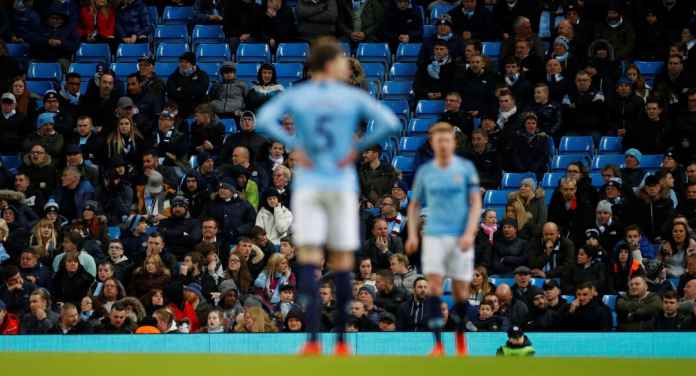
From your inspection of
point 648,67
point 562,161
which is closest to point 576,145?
point 562,161

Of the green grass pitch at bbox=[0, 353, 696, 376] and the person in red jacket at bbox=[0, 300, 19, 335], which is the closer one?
the green grass pitch at bbox=[0, 353, 696, 376]

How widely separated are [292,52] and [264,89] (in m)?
1.87

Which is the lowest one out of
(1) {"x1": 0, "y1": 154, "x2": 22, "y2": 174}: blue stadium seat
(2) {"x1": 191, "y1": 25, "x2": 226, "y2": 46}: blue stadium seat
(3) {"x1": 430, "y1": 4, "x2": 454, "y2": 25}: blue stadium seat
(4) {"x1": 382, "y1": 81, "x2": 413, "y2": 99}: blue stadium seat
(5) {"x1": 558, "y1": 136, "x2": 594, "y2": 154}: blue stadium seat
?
(1) {"x1": 0, "y1": 154, "x2": 22, "y2": 174}: blue stadium seat

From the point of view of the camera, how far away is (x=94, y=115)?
2272 cm

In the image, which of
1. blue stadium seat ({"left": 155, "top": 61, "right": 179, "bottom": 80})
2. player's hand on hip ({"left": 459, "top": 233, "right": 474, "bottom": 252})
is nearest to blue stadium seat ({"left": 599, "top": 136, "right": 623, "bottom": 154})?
blue stadium seat ({"left": 155, "top": 61, "right": 179, "bottom": 80})

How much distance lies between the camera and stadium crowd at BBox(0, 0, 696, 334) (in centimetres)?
1780

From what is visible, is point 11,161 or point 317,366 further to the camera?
point 11,161

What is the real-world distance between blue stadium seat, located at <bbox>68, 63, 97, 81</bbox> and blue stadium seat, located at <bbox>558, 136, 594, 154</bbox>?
23.8 ft

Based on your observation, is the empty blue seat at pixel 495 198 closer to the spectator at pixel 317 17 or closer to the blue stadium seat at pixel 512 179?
the blue stadium seat at pixel 512 179

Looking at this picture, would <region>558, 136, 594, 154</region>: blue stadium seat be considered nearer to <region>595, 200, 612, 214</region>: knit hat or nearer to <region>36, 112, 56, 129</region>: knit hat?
<region>595, 200, 612, 214</region>: knit hat

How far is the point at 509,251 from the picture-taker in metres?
19.1

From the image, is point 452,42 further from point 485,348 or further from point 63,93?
point 485,348

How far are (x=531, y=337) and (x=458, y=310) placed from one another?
3960 millimetres

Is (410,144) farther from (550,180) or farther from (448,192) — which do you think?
(448,192)
